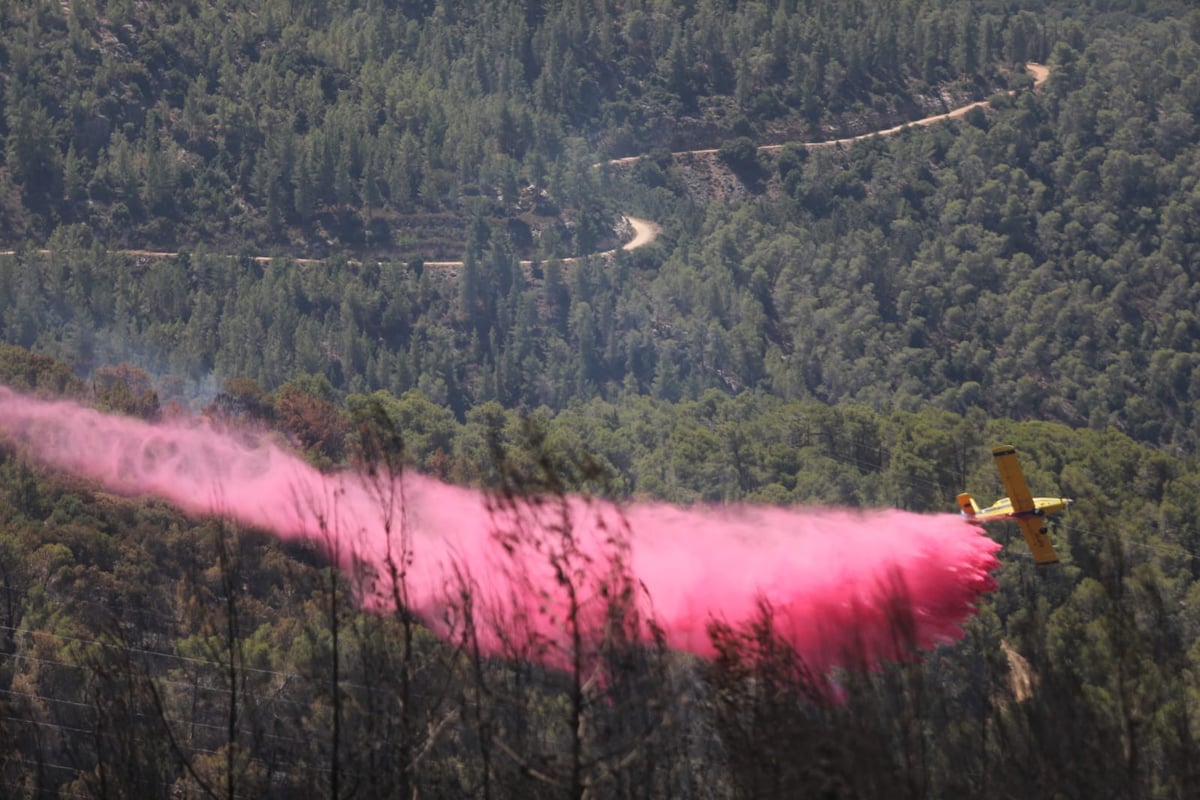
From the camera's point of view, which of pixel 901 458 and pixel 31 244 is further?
pixel 31 244

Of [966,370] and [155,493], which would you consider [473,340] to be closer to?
[966,370]

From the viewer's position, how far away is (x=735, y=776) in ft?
136

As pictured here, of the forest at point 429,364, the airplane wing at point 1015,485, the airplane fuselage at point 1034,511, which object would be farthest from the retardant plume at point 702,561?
the forest at point 429,364

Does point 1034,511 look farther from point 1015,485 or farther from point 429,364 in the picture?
point 429,364

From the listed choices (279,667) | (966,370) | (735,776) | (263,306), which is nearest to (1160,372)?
(966,370)

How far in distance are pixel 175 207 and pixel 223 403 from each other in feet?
191

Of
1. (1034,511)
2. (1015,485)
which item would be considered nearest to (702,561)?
(1015,485)

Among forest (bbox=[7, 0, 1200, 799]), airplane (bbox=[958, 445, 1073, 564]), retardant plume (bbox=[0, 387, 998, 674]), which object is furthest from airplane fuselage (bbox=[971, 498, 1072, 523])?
forest (bbox=[7, 0, 1200, 799])

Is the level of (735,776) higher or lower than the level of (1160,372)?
higher

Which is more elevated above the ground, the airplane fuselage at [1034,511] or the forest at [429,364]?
the airplane fuselage at [1034,511]

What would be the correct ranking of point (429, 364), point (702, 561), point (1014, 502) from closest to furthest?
point (702, 561), point (1014, 502), point (429, 364)

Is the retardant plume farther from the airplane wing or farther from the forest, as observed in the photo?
the forest

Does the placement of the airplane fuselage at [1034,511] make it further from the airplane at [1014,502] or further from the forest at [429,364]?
the forest at [429,364]

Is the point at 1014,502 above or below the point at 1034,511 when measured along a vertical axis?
above
